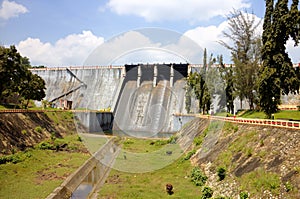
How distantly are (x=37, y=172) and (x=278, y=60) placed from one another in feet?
77.8

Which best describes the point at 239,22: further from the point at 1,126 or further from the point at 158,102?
the point at 1,126

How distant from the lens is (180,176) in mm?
21375

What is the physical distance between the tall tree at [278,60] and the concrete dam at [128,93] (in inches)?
1378

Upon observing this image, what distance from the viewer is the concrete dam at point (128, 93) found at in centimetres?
6906

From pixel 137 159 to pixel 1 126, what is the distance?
14.8 m

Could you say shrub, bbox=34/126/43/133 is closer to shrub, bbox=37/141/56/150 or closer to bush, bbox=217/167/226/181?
shrub, bbox=37/141/56/150

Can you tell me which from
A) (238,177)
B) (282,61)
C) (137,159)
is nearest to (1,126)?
(137,159)

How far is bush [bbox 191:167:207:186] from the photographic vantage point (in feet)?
60.4

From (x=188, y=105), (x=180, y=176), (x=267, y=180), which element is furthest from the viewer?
(x=188, y=105)

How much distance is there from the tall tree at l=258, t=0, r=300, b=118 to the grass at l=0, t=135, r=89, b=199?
19.1m

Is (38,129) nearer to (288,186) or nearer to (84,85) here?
(288,186)

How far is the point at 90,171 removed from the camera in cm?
2716

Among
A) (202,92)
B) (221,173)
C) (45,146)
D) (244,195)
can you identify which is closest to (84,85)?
(202,92)

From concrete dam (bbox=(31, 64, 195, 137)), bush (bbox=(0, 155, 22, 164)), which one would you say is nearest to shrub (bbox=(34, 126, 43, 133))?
bush (bbox=(0, 155, 22, 164))
